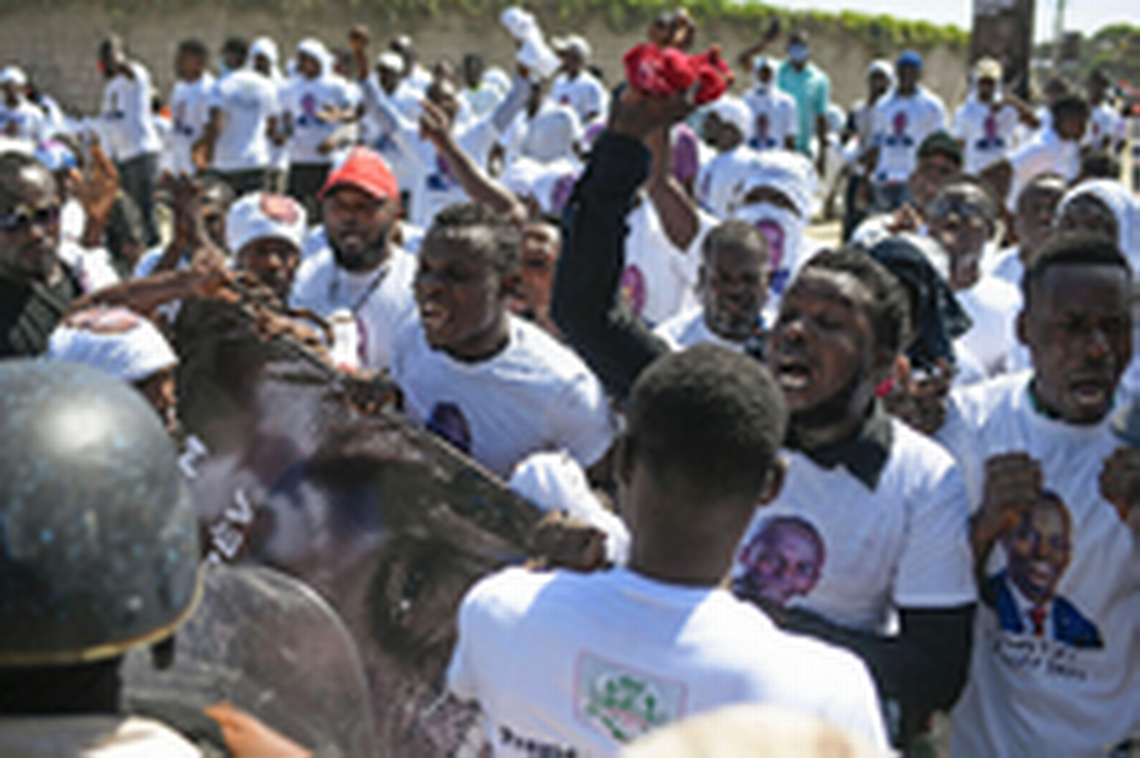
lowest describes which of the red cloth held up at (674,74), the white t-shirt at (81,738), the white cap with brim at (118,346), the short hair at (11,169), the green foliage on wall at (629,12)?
the white cap with brim at (118,346)

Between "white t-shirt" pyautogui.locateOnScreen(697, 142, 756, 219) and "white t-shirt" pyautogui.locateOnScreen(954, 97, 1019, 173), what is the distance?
212 inches

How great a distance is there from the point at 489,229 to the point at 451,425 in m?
0.64

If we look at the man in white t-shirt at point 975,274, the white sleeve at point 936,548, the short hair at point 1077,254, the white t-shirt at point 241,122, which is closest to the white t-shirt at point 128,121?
the white t-shirt at point 241,122

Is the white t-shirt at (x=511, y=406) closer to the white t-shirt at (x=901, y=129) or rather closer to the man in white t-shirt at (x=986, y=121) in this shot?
the white t-shirt at (x=901, y=129)

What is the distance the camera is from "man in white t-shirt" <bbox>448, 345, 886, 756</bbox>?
1.78 meters

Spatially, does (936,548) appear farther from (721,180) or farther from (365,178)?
(721,180)

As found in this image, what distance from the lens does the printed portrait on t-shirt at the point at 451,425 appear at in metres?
3.60

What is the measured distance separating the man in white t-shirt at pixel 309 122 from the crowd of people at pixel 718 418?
802cm

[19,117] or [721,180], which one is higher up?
[19,117]

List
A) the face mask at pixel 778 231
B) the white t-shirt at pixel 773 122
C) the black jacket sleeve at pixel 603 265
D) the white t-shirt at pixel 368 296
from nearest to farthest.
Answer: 1. the black jacket sleeve at pixel 603 265
2. the white t-shirt at pixel 368 296
3. the face mask at pixel 778 231
4. the white t-shirt at pixel 773 122

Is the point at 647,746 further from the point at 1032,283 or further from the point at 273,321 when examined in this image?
the point at 273,321

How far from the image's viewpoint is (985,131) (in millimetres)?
13945

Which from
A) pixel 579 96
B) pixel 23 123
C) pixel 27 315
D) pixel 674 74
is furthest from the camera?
pixel 23 123

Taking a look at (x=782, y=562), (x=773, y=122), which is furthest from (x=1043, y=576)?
(x=773, y=122)
